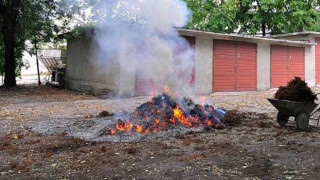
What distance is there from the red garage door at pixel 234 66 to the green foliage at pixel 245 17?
6.06 meters

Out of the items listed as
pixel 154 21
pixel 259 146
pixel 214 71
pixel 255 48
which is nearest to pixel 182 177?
pixel 259 146

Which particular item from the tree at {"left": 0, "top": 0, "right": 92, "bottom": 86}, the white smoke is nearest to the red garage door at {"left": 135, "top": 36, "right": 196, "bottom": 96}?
the white smoke

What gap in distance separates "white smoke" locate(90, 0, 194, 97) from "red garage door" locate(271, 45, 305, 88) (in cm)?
670

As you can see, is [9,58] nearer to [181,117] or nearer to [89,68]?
[89,68]

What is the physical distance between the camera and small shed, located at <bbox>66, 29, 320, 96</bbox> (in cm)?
1570

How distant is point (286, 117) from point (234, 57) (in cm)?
1065

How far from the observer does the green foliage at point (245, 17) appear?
25.6m

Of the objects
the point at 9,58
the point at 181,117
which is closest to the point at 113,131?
the point at 181,117

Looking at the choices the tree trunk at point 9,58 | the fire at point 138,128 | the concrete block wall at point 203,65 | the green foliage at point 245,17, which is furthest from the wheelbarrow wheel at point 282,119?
the tree trunk at point 9,58

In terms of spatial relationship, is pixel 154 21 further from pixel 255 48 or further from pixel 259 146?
pixel 255 48

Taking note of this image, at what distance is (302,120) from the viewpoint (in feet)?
25.0

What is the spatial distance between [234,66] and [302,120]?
36.7 ft

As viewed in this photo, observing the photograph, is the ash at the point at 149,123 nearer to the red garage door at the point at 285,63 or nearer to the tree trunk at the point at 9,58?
the red garage door at the point at 285,63

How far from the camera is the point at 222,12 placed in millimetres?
25656
